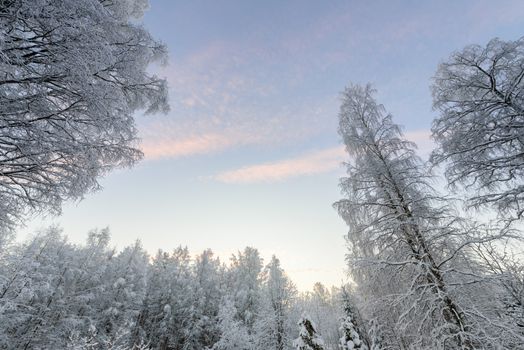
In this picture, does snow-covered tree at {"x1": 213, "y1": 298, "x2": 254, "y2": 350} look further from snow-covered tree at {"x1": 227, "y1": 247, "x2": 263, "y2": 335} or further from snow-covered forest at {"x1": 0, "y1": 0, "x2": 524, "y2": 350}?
snow-covered forest at {"x1": 0, "y1": 0, "x2": 524, "y2": 350}

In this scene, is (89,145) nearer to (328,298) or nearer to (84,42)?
(84,42)

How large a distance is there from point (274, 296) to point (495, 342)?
19164mm

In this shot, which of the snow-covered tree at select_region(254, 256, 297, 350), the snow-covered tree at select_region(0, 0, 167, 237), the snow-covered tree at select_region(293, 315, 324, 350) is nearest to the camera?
the snow-covered tree at select_region(0, 0, 167, 237)

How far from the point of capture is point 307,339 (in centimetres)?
1341

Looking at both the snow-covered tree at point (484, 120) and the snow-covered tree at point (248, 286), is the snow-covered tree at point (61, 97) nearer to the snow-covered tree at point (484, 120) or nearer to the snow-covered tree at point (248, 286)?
the snow-covered tree at point (484, 120)

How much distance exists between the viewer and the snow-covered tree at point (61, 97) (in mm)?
3891

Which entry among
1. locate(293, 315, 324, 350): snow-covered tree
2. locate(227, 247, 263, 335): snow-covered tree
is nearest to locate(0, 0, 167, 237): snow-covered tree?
locate(293, 315, 324, 350): snow-covered tree

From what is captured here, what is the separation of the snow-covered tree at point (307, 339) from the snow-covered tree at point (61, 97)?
12719 mm

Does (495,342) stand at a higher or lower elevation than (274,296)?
lower

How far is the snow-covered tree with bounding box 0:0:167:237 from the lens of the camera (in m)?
3.89

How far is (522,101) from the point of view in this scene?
6.42 m

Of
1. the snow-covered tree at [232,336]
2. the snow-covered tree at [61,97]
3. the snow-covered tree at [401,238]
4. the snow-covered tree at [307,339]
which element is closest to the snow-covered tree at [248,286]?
the snow-covered tree at [232,336]

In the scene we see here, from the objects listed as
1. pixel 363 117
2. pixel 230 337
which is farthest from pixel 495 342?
pixel 230 337

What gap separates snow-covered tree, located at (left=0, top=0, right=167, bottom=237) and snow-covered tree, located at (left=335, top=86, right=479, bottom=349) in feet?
22.0
